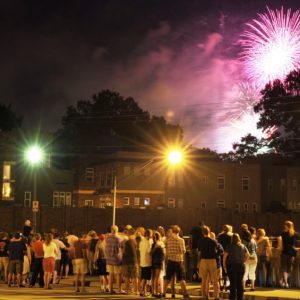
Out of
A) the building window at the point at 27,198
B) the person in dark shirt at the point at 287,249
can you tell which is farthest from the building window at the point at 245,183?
the person in dark shirt at the point at 287,249

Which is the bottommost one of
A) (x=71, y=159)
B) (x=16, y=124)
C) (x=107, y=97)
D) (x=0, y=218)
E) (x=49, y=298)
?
(x=49, y=298)

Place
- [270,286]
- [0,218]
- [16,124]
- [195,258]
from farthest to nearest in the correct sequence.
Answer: [16,124], [0,218], [195,258], [270,286]

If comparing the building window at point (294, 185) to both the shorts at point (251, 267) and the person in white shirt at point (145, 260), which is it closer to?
the shorts at point (251, 267)

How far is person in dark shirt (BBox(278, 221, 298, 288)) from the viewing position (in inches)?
758

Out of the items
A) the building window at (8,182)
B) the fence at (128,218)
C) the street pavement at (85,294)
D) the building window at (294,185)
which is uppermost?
the building window at (294,185)

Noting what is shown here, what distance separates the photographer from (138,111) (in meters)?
104

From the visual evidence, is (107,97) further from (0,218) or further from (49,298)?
(49,298)

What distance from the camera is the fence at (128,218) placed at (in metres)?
50.4

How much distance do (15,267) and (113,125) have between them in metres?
80.2

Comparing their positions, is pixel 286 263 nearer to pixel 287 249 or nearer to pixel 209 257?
pixel 287 249

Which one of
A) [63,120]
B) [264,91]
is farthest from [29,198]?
[63,120]

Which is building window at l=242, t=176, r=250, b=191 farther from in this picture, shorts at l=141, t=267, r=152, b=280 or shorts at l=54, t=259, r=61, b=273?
shorts at l=141, t=267, r=152, b=280

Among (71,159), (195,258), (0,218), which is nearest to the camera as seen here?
(195,258)

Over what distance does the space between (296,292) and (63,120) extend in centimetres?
8571
